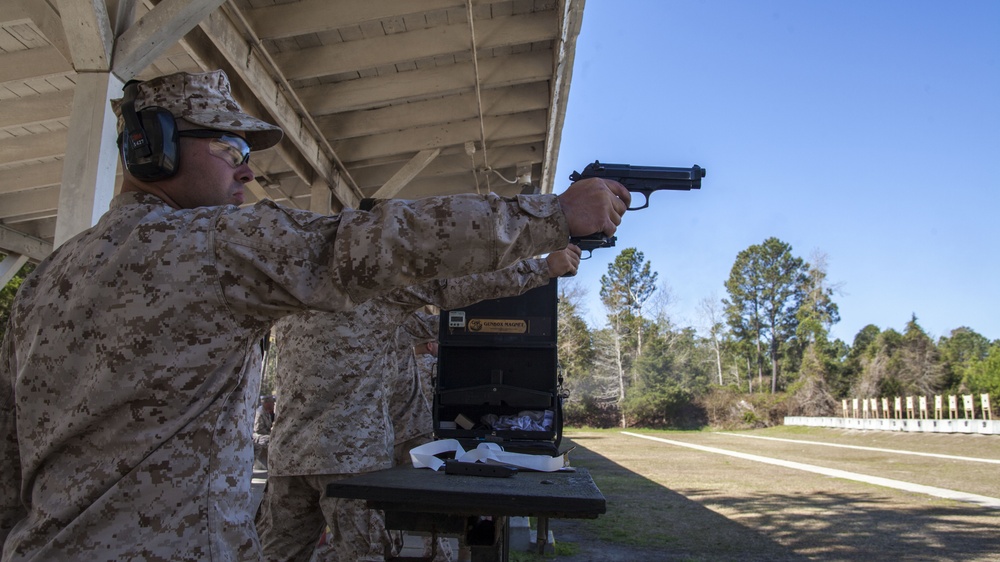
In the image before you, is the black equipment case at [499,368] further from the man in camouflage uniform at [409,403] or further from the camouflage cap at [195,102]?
the camouflage cap at [195,102]

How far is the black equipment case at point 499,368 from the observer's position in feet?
13.1

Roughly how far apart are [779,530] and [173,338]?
26.6 ft

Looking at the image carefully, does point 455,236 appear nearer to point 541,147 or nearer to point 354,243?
point 354,243

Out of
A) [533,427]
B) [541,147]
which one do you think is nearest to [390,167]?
[541,147]

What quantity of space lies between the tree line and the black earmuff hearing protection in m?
41.0

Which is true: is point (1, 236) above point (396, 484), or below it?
above

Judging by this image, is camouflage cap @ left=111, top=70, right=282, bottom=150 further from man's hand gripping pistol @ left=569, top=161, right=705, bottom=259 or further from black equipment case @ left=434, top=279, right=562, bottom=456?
black equipment case @ left=434, top=279, right=562, bottom=456

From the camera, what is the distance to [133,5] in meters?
3.44

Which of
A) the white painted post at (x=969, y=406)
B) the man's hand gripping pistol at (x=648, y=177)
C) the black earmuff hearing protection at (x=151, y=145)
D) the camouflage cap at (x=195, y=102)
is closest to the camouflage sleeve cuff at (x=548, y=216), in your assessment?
the camouflage cap at (x=195, y=102)

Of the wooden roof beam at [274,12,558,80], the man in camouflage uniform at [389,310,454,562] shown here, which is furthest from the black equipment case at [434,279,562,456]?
the wooden roof beam at [274,12,558,80]

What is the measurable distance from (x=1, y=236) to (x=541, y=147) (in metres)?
7.00

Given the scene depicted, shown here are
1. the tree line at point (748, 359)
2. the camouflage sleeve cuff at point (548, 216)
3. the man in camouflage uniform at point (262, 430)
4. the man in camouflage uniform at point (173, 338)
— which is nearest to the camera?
the man in camouflage uniform at point (173, 338)

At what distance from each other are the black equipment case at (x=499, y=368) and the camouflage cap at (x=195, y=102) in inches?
101

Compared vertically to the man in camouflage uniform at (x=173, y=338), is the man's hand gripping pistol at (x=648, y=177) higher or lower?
higher
